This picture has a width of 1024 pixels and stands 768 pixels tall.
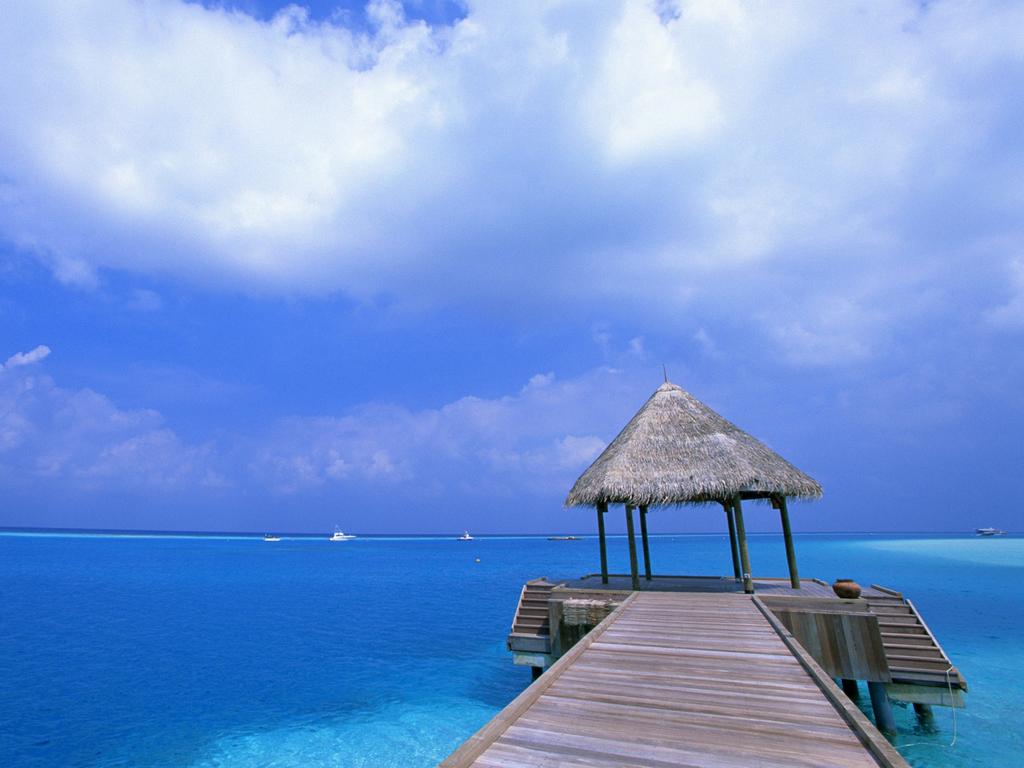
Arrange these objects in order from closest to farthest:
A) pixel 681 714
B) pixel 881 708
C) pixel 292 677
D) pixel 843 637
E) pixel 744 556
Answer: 1. pixel 681 714
2. pixel 843 637
3. pixel 881 708
4. pixel 744 556
5. pixel 292 677

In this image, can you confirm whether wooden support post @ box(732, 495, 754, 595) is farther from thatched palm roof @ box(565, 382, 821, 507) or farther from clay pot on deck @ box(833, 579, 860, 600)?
clay pot on deck @ box(833, 579, 860, 600)

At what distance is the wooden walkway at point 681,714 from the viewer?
3303 mm

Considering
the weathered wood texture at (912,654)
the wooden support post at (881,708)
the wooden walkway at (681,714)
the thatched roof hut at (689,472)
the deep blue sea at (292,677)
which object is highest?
the thatched roof hut at (689,472)

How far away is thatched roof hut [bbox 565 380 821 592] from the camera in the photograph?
11.0 meters

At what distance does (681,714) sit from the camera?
4.08 m

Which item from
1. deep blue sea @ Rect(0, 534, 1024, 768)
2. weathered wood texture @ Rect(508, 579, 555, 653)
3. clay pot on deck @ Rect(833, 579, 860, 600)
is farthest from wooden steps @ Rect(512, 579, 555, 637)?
clay pot on deck @ Rect(833, 579, 860, 600)

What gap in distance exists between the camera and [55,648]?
17453mm

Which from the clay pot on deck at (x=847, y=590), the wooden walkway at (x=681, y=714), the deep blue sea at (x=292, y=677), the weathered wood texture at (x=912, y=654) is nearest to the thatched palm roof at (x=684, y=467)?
the clay pot on deck at (x=847, y=590)

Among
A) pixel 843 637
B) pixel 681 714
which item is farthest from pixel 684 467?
pixel 681 714

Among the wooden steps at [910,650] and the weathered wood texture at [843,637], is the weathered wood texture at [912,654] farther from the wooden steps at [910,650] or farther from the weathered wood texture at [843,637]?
the weathered wood texture at [843,637]

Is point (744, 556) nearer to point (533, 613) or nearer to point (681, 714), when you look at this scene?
point (533, 613)

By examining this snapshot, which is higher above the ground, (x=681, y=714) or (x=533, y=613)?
(x=681, y=714)

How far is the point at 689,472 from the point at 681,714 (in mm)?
7777

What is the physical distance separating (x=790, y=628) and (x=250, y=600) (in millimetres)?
28738
